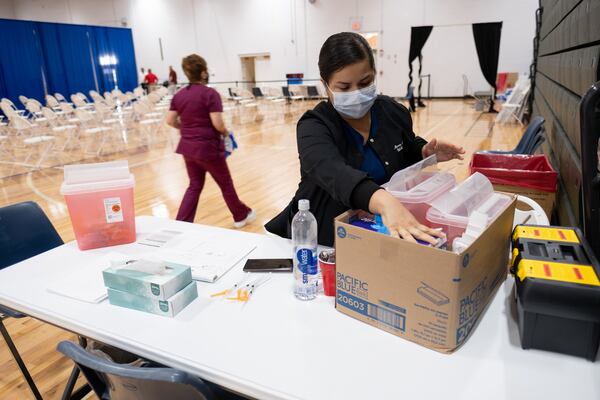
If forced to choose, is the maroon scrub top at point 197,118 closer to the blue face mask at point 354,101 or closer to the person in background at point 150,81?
the blue face mask at point 354,101

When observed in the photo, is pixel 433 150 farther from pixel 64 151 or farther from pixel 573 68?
pixel 64 151

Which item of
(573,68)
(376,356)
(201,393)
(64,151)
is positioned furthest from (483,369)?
(64,151)

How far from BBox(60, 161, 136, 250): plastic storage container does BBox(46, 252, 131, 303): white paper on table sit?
0.53ft

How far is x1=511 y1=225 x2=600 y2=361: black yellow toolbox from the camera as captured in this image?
912mm

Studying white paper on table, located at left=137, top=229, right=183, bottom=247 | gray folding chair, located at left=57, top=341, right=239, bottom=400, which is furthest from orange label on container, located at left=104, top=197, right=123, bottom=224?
gray folding chair, located at left=57, top=341, right=239, bottom=400

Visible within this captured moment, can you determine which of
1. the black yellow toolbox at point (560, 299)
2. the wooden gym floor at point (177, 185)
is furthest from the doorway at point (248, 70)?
the black yellow toolbox at point (560, 299)

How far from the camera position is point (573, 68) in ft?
7.16

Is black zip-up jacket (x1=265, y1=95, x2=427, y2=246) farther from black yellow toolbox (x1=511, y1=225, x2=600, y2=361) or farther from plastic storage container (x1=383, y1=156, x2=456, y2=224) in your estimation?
black yellow toolbox (x1=511, y1=225, x2=600, y2=361)

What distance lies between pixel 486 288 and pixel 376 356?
38 cm

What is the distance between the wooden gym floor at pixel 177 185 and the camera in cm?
237

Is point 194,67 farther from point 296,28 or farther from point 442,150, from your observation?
point 296,28

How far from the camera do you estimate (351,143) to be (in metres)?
1.56

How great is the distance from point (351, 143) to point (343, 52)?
33cm

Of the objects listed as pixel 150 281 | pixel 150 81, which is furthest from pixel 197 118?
pixel 150 81
